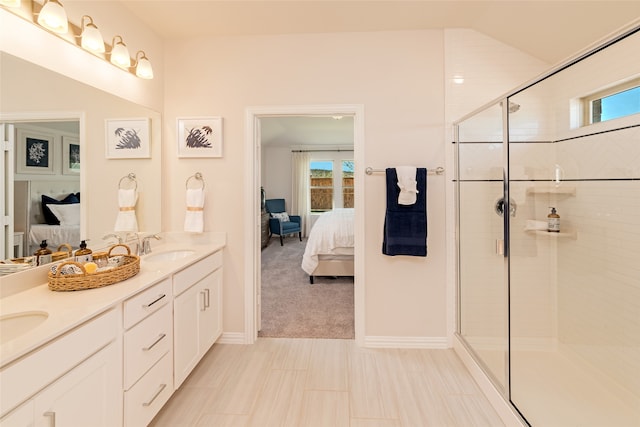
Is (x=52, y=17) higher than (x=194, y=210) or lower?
higher

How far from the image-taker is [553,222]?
6.77 ft

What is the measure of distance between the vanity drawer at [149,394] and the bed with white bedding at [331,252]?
7.59 feet

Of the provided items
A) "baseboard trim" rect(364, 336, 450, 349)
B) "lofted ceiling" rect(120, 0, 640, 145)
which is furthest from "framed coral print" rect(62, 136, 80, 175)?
"baseboard trim" rect(364, 336, 450, 349)

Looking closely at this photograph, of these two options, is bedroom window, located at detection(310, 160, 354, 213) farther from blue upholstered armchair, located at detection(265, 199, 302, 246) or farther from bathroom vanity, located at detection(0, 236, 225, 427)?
bathroom vanity, located at detection(0, 236, 225, 427)

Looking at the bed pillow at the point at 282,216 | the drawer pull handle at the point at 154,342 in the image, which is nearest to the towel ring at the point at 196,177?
the drawer pull handle at the point at 154,342

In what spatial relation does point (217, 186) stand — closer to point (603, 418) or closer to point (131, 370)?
point (131, 370)

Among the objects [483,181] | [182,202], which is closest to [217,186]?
[182,202]

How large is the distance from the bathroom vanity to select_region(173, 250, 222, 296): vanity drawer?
1cm

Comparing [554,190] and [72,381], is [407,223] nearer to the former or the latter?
[554,190]

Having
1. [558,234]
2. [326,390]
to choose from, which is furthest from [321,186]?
[326,390]

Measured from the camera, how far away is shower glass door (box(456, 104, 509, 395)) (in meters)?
1.86

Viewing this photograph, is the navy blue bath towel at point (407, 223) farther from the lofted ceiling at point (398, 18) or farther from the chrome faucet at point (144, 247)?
the chrome faucet at point (144, 247)

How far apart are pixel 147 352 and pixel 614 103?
3039mm

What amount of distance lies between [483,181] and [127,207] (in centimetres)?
258
